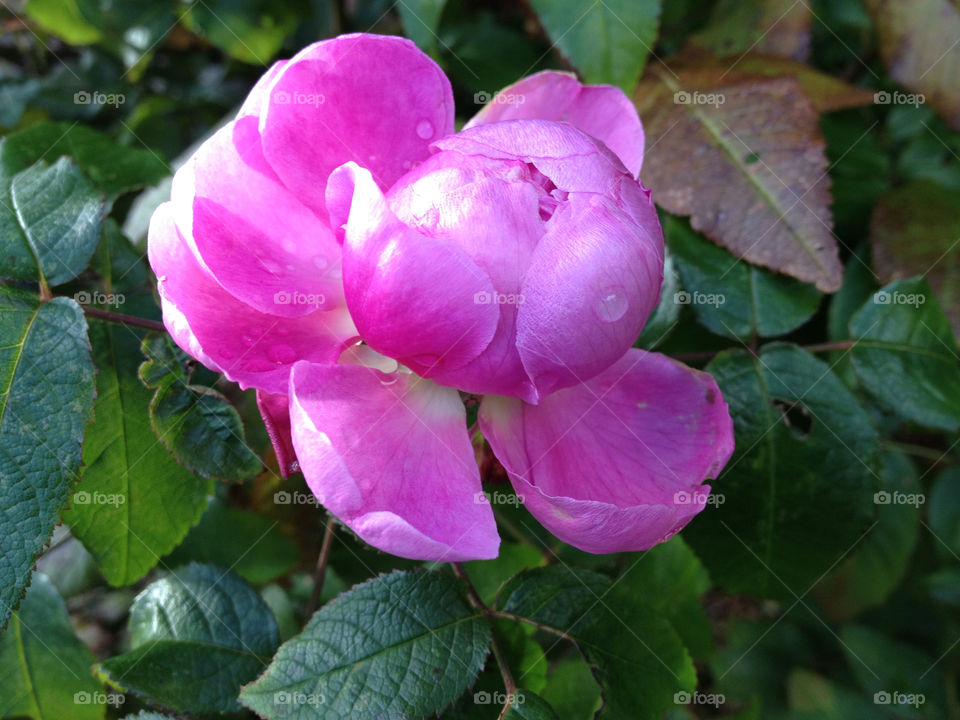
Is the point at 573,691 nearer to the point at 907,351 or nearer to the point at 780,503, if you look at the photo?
the point at 780,503

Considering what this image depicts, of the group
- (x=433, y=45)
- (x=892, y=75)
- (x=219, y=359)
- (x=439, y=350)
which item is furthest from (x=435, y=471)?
(x=892, y=75)

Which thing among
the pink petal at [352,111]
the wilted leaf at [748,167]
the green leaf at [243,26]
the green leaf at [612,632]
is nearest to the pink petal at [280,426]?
the pink petal at [352,111]

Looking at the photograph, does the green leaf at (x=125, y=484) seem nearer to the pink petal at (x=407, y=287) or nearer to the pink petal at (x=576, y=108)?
the pink petal at (x=407, y=287)

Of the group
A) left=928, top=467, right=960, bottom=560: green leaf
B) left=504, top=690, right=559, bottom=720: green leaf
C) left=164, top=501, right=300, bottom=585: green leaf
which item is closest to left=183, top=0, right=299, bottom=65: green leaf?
left=164, top=501, right=300, bottom=585: green leaf

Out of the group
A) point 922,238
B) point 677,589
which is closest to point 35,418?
point 677,589

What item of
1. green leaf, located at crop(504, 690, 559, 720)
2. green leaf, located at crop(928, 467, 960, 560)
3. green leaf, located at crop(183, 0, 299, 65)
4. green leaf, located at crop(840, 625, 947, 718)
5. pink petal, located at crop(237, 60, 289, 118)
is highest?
pink petal, located at crop(237, 60, 289, 118)

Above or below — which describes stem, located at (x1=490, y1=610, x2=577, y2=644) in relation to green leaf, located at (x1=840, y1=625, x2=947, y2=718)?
above

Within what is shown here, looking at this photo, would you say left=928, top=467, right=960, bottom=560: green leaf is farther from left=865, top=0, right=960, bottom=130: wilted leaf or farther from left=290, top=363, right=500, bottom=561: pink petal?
left=290, top=363, right=500, bottom=561: pink petal

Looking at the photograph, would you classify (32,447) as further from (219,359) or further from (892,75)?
(892,75)
